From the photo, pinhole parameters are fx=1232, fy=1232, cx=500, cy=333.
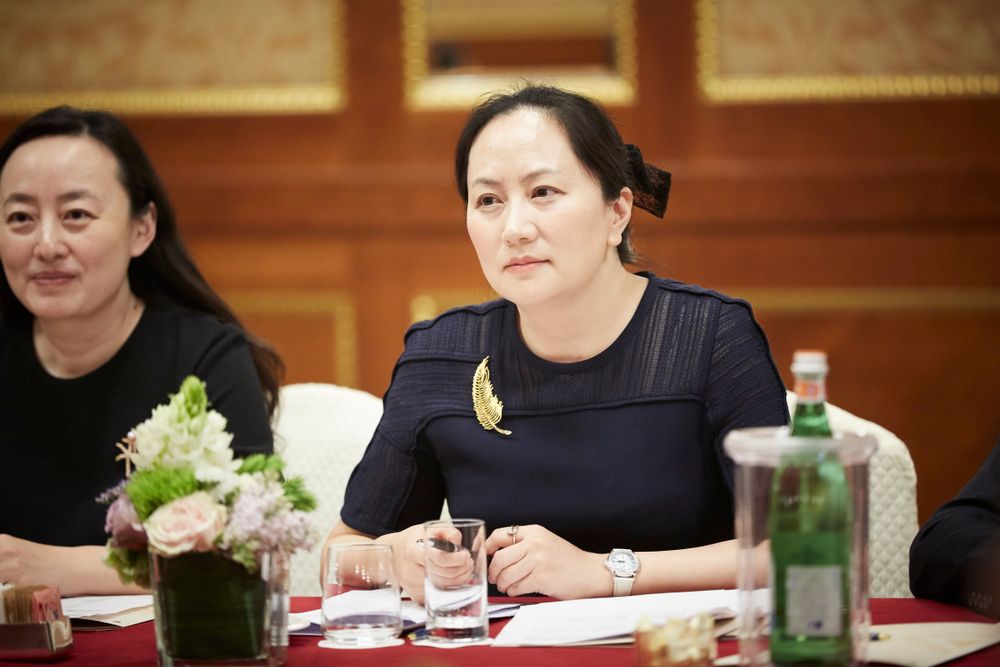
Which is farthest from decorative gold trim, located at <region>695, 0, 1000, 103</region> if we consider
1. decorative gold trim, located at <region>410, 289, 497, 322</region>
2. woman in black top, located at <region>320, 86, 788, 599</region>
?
woman in black top, located at <region>320, 86, 788, 599</region>

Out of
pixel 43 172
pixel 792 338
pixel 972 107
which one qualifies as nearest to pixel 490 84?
pixel 792 338

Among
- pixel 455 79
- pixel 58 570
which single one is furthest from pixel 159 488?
pixel 455 79

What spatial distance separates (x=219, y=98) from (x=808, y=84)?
6.40 ft

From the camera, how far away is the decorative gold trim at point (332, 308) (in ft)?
13.6

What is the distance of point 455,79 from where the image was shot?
13.5 ft

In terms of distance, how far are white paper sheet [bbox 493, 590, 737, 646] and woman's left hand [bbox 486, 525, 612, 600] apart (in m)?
0.08

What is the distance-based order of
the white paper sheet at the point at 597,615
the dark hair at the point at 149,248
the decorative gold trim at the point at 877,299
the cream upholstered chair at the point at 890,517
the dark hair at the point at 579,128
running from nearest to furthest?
1. the white paper sheet at the point at 597,615
2. the dark hair at the point at 579,128
3. the cream upholstered chair at the point at 890,517
4. the dark hair at the point at 149,248
5. the decorative gold trim at the point at 877,299

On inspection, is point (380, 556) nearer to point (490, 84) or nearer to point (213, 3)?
point (490, 84)

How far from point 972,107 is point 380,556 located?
10.4 ft

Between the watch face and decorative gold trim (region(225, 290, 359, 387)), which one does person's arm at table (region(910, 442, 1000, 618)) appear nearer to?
the watch face

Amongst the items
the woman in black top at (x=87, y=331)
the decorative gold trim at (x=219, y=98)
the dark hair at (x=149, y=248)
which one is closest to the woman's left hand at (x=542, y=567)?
the woman in black top at (x=87, y=331)

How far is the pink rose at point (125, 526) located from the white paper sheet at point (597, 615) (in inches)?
15.9

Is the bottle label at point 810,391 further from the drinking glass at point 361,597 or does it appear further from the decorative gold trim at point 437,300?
the decorative gold trim at point 437,300

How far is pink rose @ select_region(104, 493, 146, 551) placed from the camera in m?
1.30
